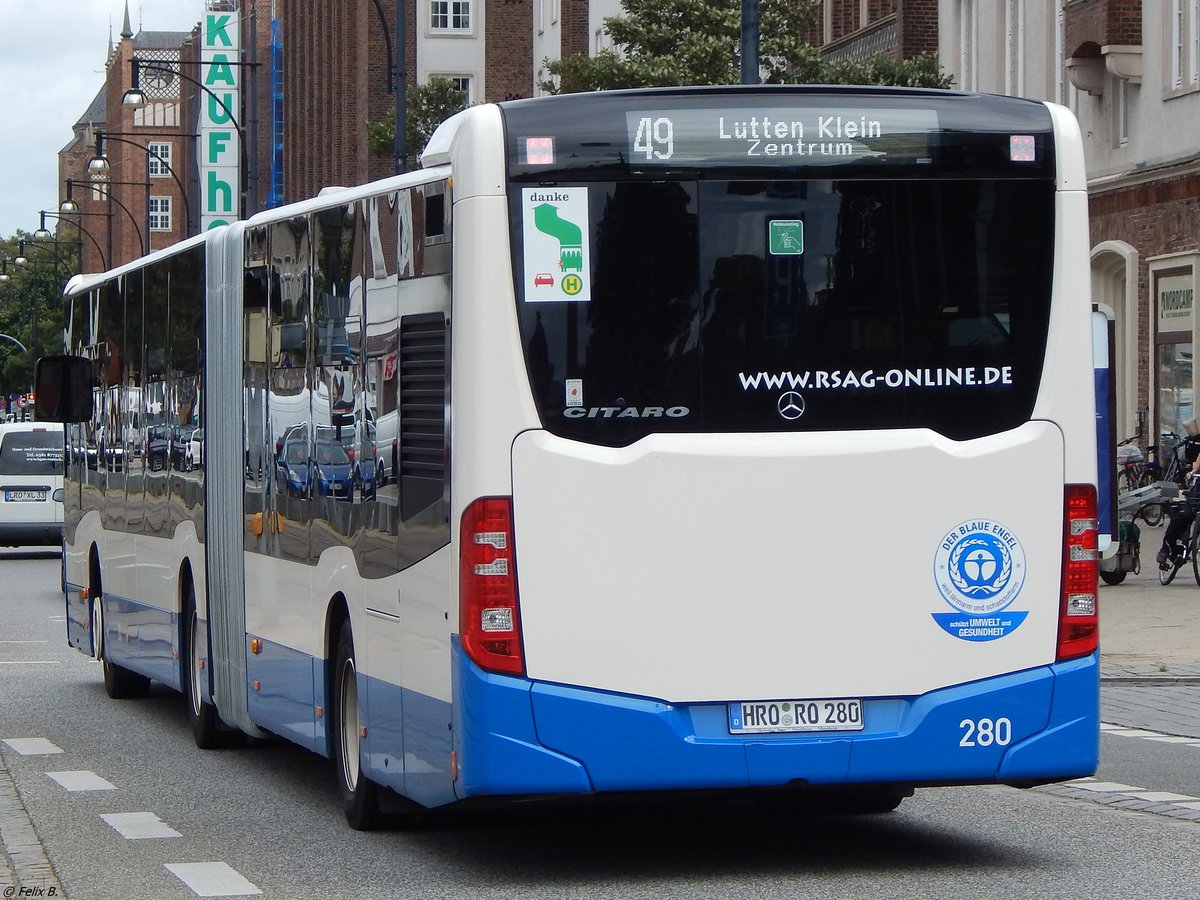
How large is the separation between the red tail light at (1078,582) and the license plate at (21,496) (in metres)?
31.3

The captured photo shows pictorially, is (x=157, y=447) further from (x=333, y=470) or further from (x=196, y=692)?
(x=333, y=470)

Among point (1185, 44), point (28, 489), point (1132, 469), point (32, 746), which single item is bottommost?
point (32, 746)

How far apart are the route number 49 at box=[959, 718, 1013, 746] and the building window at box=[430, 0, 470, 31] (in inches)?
2909

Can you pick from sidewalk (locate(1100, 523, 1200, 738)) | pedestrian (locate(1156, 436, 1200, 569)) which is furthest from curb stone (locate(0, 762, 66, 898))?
pedestrian (locate(1156, 436, 1200, 569))

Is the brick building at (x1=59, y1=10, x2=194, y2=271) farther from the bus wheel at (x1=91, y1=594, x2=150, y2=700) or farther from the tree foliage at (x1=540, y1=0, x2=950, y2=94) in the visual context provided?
the bus wheel at (x1=91, y1=594, x2=150, y2=700)

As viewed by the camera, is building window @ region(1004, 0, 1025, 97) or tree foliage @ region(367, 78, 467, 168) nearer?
building window @ region(1004, 0, 1025, 97)

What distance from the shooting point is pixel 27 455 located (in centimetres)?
3862

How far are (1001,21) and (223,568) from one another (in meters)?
29.2

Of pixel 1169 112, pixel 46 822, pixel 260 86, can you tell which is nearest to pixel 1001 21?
pixel 1169 112

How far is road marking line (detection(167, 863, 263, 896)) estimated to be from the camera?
28.4 feet

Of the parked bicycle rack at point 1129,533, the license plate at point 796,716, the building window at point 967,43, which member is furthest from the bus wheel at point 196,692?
the building window at point 967,43

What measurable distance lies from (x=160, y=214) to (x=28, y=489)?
133254 mm

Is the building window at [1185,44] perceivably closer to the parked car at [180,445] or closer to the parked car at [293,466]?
the parked car at [180,445]

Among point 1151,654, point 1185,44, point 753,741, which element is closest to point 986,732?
point 753,741
